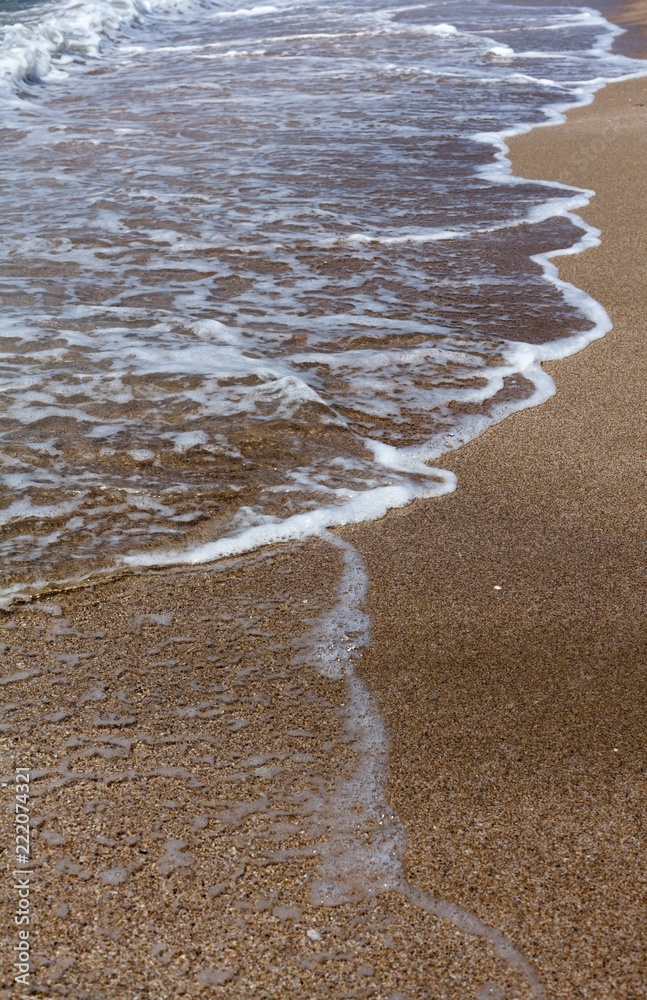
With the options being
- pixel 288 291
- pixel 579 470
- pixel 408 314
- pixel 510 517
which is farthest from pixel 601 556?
pixel 288 291

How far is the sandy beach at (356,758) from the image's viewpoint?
1564 millimetres

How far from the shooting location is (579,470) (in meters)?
3.09

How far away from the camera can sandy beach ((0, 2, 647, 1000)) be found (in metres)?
1.56

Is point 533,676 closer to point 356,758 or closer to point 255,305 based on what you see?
point 356,758

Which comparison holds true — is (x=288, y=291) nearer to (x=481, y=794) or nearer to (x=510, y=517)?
(x=510, y=517)

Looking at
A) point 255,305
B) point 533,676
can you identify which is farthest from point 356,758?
point 255,305

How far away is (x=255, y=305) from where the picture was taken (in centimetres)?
455

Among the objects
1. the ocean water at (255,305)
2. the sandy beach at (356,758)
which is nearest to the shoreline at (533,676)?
the sandy beach at (356,758)

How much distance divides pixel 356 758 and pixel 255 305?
9.86ft

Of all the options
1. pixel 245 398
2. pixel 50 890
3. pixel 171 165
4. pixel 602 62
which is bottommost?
pixel 50 890

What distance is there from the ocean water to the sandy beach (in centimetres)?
30

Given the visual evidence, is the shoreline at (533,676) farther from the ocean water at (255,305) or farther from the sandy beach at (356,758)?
the ocean water at (255,305)

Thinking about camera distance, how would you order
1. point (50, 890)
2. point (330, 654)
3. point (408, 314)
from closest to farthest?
1. point (50, 890)
2. point (330, 654)
3. point (408, 314)

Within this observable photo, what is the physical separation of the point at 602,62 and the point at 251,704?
1146cm
